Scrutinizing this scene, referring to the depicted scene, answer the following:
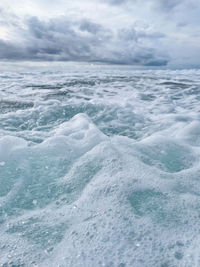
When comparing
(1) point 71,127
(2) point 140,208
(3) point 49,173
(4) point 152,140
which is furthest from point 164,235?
(1) point 71,127

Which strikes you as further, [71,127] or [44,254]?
[71,127]

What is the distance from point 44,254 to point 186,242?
3.85 feet

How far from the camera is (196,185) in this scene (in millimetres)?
2430

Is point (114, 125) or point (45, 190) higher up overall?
point (45, 190)

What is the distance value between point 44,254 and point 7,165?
1589 mm

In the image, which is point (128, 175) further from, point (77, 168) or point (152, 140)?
point (152, 140)

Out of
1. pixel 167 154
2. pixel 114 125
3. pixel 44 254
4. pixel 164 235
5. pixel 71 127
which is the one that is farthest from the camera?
pixel 114 125

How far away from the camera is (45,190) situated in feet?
8.14

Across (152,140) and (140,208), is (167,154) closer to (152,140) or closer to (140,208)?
(152,140)

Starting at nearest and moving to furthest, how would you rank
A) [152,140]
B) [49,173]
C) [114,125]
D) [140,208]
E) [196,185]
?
1. [140,208]
2. [196,185]
3. [49,173]
4. [152,140]
5. [114,125]

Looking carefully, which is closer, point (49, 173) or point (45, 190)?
point (45, 190)

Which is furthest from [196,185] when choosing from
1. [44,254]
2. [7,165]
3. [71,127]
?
[71,127]

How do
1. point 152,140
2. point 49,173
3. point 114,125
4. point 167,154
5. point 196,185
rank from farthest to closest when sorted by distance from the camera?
point 114,125 < point 152,140 < point 167,154 < point 49,173 < point 196,185

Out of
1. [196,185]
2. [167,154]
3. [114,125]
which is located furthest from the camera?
[114,125]
